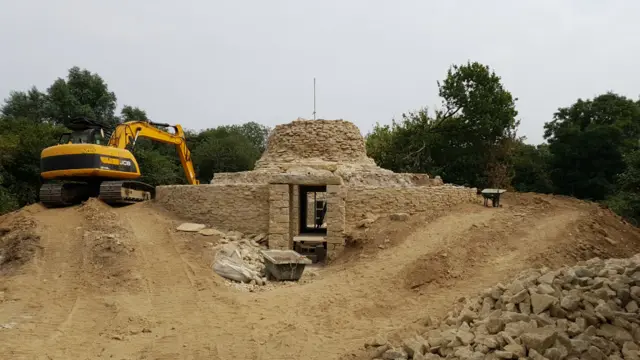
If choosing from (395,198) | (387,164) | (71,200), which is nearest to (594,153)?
(387,164)

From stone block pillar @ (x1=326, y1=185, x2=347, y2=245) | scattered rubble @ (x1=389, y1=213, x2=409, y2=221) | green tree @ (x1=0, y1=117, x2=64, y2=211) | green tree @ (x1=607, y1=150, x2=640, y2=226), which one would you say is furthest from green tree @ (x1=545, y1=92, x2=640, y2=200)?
green tree @ (x1=0, y1=117, x2=64, y2=211)

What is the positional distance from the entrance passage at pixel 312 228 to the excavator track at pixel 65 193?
5.68m

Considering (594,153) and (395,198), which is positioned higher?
(594,153)

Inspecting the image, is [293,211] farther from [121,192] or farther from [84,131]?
[84,131]

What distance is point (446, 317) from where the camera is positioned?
568cm

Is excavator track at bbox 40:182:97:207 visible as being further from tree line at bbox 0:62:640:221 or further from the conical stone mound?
tree line at bbox 0:62:640:221

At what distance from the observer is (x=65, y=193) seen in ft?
37.5

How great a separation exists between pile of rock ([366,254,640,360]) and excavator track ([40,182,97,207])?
30.7 feet

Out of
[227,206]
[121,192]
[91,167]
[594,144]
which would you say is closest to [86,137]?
[91,167]

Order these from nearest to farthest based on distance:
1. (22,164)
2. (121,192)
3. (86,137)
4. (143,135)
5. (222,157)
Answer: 1. (121,192)
2. (86,137)
3. (143,135)
4. (22,164)
5. (222,157)

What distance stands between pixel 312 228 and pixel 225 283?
6563 mm

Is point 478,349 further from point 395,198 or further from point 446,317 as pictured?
point 395,198

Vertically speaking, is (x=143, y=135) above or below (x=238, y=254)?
above

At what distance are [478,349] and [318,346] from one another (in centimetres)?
204
